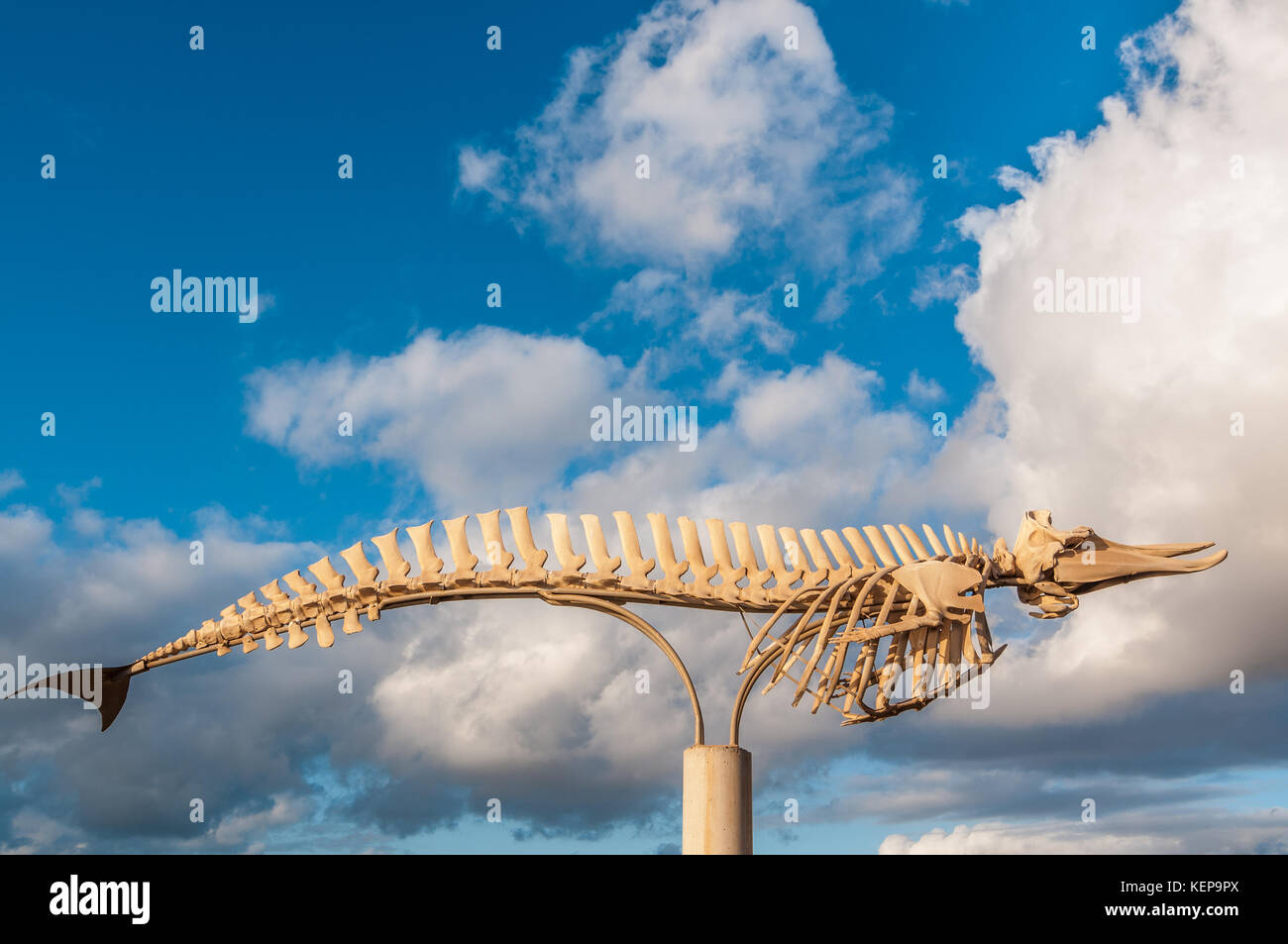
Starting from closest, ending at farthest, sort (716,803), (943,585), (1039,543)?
1. (716,803)
2. (943,585)
3. (1039,543)

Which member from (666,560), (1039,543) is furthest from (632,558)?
(1039,543)

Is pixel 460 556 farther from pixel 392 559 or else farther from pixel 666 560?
pixel 666 560

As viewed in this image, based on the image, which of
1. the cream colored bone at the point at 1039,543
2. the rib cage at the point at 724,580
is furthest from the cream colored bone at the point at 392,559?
the cream colored bone at the point at 1039,543

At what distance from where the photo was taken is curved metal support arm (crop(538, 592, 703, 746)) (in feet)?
47.3

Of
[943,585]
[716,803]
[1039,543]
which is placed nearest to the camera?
[716,803]

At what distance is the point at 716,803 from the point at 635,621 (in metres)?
2.66

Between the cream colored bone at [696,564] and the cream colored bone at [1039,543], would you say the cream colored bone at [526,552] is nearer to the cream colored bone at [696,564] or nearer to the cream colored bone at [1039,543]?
the cream colored bone at [696,564]

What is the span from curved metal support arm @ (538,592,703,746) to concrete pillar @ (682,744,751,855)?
1.40ft

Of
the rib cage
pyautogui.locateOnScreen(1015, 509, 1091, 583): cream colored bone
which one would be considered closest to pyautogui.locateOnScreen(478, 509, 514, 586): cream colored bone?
the rib cage

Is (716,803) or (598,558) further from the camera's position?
(598,558)

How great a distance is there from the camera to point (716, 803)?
45.4ft
